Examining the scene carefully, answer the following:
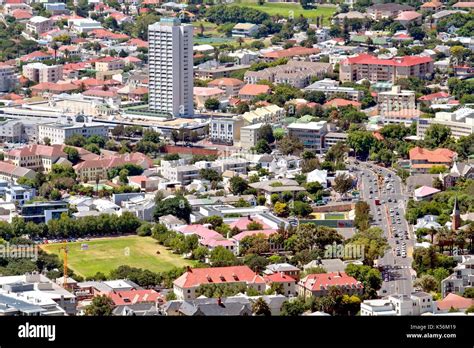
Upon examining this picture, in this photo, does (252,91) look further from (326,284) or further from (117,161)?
(326,284)

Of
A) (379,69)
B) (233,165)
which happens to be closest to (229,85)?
(379,69)

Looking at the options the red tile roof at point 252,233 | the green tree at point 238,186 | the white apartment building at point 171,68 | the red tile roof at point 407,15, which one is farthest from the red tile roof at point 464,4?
the red tile roof at point 252,233

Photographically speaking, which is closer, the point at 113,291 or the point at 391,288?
the point at 113,291

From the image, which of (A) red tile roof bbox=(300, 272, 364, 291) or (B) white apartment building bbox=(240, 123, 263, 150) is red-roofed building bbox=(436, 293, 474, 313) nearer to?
(A) red tile roof bbox=(300, 272, 364, 291)

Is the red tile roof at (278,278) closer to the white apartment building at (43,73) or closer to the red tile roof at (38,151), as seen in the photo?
the red tile roof at (38,151)

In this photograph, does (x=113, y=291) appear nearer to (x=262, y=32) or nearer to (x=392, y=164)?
(x=392, y=164)
